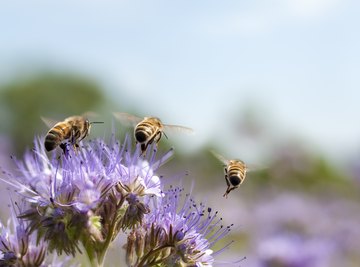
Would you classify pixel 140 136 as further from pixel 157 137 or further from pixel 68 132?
pixel 68 132

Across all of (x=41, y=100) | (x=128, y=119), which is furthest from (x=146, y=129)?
(x=41, y=100)

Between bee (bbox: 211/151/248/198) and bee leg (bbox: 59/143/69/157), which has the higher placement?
Result: bee leg (bbox: 59/143/69/157)

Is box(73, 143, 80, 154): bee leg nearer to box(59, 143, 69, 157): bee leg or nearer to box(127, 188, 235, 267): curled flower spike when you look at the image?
box(59, 143, 69, 157): bee leg

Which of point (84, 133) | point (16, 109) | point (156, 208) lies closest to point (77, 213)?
point (156, 208)

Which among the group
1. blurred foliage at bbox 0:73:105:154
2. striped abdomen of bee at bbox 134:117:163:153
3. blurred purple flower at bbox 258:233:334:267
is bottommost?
blurred foliage at bbox 0:73:105:154

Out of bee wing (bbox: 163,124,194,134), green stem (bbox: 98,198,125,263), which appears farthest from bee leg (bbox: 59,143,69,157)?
bee wing (bbox: 163,124,194,134)

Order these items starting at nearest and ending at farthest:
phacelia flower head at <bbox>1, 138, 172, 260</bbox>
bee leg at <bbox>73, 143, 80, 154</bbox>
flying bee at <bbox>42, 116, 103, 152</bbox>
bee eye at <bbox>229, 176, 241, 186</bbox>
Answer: phacelia flower head at <bbox>1, 138, 172, 260</bbox> → bee leg at <bbox>73, 143, 80, 154</bbox> → flying bee at <bbox>42, 116, 103, 152</bbox> → bee eye at <bbox>229, 176, 241, 186</bbox>
